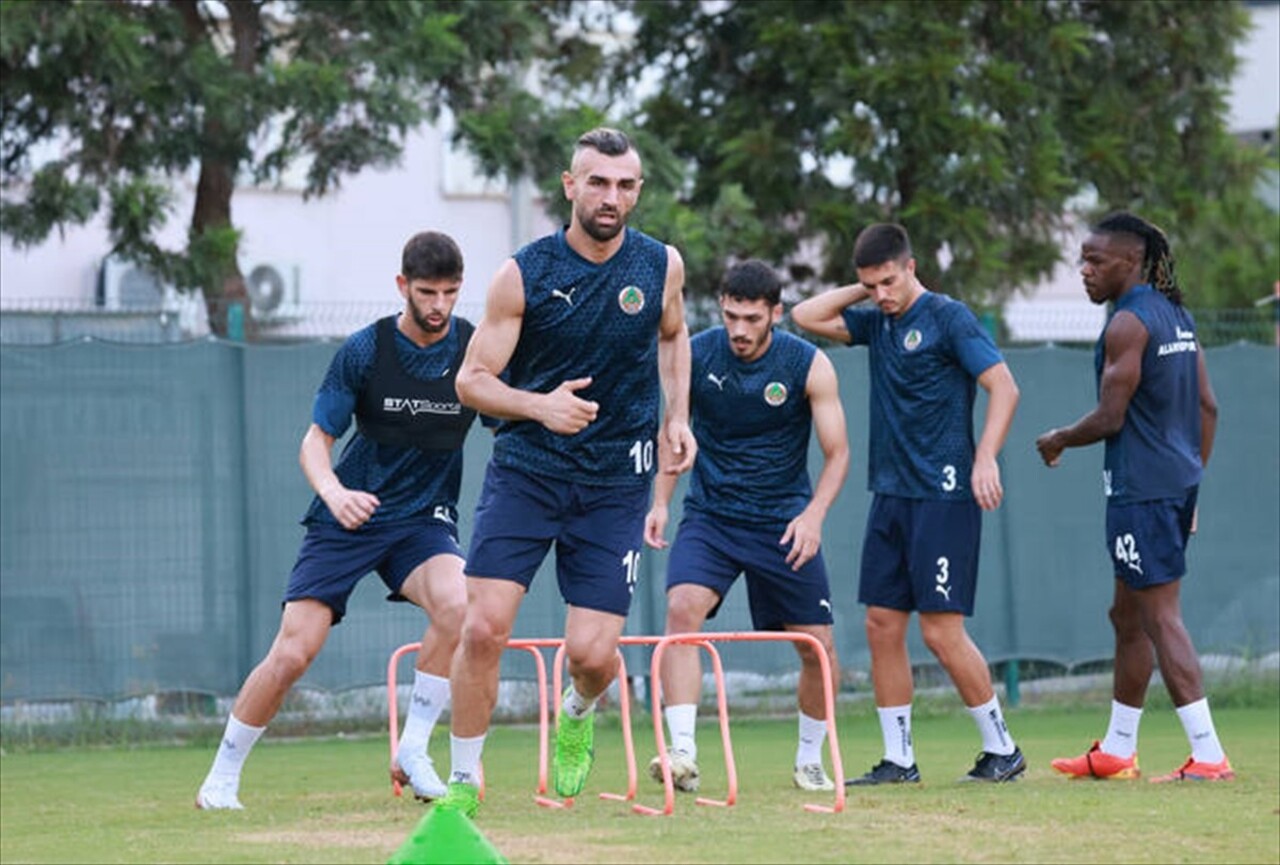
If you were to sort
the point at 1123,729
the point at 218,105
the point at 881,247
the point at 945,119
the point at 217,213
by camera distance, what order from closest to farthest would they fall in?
the point at 881,247 → the point at 1123,729 → the point at 218,105 → the point at 217,213 → the point at 945,119

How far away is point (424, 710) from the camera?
32.6 feet

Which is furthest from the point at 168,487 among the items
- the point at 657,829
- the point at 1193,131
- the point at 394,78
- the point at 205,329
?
the point at 1193,131

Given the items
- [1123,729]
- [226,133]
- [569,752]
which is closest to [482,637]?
[569,752]

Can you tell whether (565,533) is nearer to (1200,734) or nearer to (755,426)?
(755,426)

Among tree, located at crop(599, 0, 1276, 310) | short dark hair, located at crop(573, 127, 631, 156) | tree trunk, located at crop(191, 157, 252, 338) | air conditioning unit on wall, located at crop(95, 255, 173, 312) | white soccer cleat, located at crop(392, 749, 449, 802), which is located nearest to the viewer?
short dark hair, located at crop(573, 127, 631, 156)

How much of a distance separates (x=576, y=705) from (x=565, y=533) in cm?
69

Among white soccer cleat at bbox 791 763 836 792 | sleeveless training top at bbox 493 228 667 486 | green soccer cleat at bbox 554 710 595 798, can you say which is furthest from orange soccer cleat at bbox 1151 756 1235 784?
sleeveless training top at bbox 493 228 667 486

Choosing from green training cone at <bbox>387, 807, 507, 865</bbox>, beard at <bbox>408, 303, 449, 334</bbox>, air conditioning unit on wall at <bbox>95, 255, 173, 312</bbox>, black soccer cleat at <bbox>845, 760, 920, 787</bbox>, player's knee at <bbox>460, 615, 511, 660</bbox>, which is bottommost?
black soccer cleat at <bbox>845, 760, 920, 787</bbox>

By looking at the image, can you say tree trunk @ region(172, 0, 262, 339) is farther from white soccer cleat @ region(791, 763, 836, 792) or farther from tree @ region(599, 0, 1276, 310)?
white soccer cleat @ region(791, 763, 836, 792)

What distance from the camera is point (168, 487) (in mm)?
14531

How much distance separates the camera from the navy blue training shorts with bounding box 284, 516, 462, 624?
9.89 m

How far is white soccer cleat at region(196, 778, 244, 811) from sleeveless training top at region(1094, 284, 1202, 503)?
383cm

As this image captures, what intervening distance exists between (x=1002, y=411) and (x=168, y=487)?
5950 mm

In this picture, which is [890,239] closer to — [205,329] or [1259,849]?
[1259,849]
